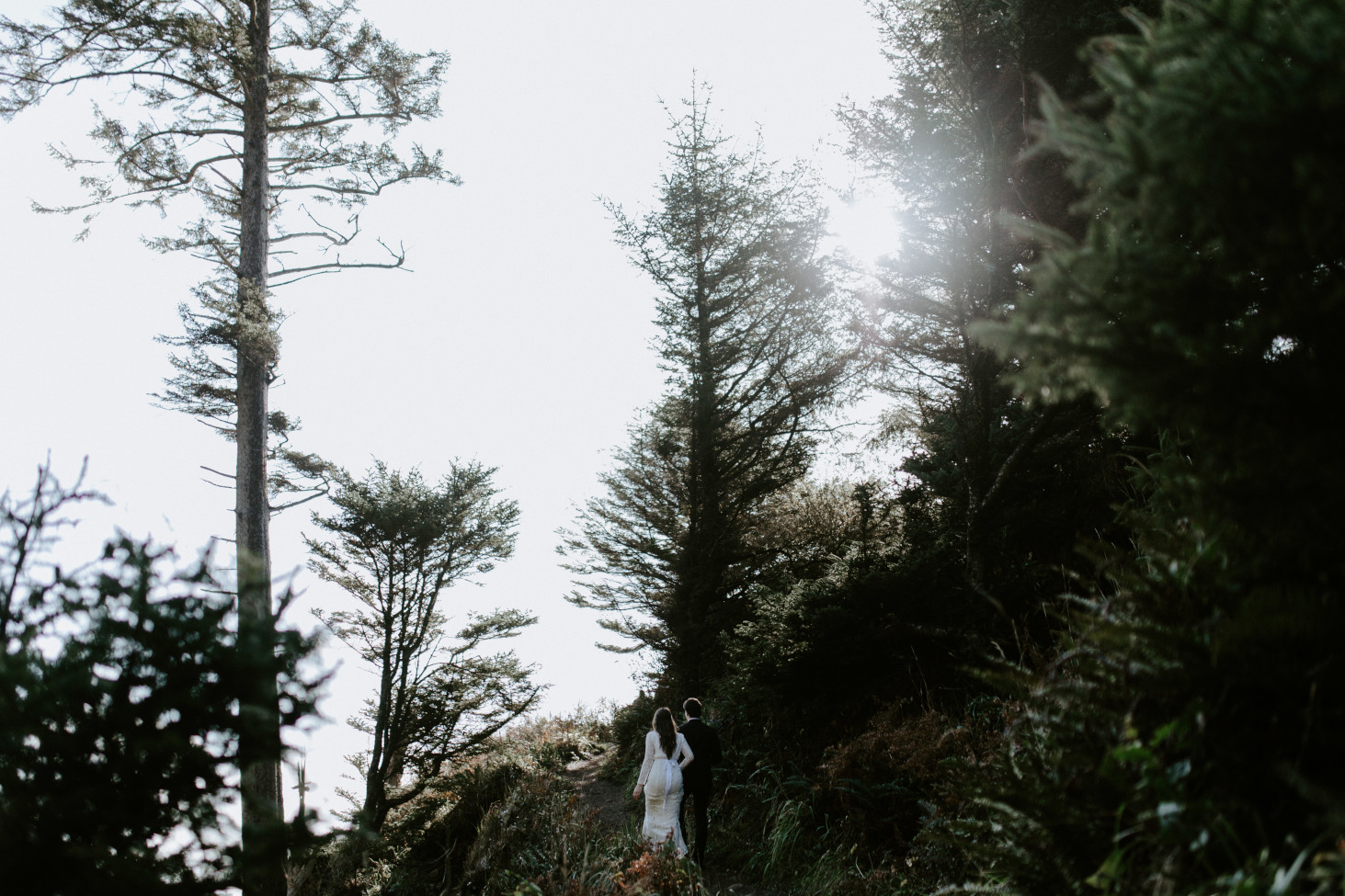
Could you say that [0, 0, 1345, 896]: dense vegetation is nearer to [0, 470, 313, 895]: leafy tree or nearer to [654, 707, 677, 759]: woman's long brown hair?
[654, 707, 677, 759]: woman's long brown hair

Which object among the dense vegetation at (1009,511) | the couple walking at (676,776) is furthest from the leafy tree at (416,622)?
the couple walking at (676,776)

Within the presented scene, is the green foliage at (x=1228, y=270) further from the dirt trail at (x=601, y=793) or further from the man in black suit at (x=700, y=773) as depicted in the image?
the dirt trail at (x=601, y=793)

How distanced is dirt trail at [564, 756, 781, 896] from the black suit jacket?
2.73 feet

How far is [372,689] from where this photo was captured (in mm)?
12109

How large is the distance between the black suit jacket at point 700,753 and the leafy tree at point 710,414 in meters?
5.67

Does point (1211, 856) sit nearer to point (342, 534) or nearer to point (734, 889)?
point (734, 889)

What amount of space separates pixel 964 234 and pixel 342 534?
10717 millimetres

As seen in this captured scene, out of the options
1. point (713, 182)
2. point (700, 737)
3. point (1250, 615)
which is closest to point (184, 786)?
point (1250, 615)

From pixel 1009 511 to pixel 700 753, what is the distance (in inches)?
158

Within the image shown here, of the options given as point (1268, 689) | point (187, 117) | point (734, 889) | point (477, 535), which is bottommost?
point (734, 889)

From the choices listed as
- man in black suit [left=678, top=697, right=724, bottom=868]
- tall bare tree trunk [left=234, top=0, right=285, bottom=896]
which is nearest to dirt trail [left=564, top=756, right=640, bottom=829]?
man in black suit [left=678, top=697, right=724, bottom=868]

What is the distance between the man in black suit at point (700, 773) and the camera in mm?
7090

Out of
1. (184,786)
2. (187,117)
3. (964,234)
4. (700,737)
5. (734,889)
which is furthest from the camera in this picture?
(187,117)

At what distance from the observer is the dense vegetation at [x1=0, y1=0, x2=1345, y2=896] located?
5.97 feet
